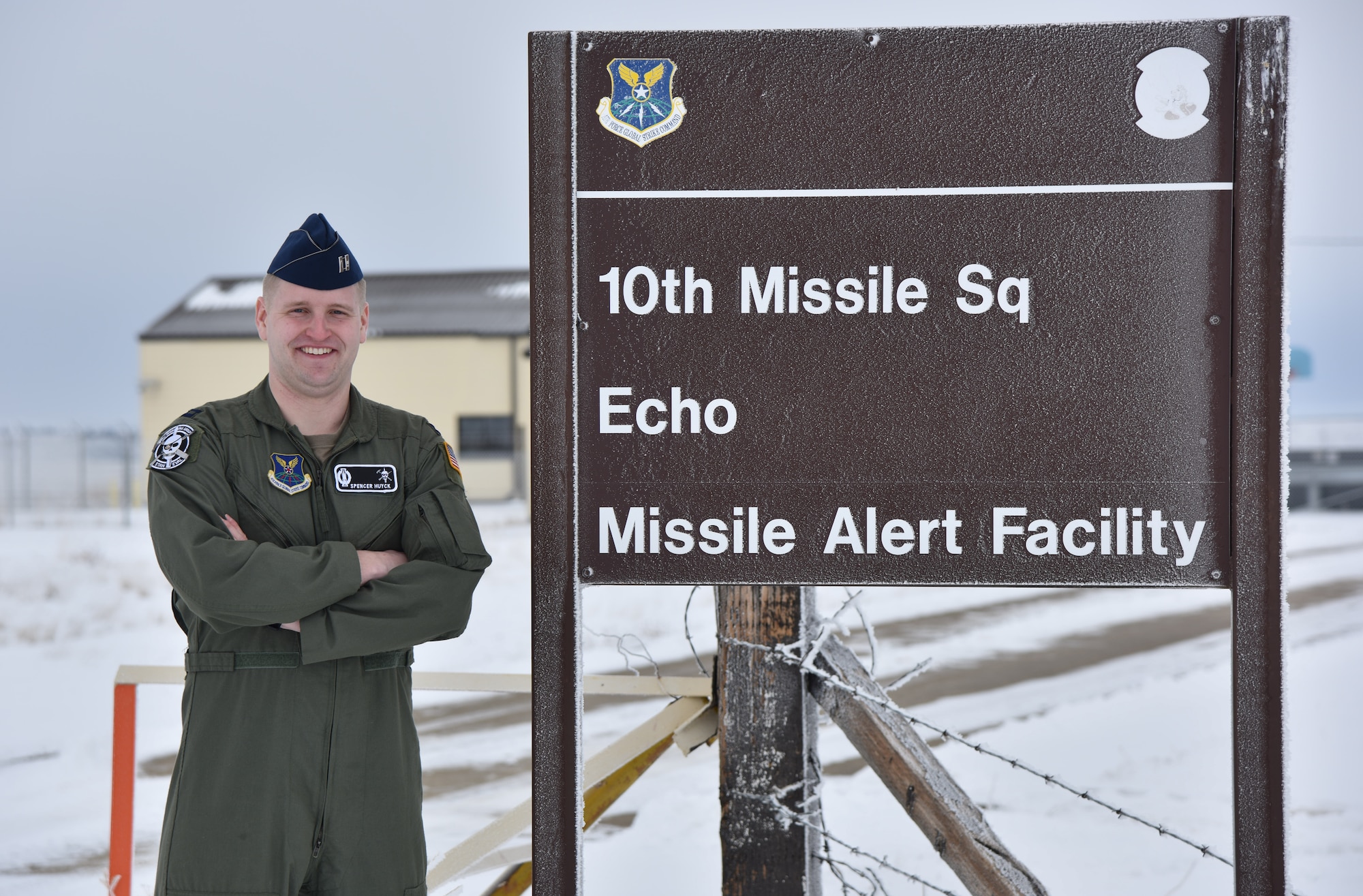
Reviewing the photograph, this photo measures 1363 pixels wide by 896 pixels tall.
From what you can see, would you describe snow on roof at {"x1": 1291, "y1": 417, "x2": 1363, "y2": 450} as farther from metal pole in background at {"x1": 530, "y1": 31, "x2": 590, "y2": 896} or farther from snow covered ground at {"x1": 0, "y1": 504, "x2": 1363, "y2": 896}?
metal pole in background at {"x1": 530, "y1": 31, "x2": 590, "y2": 896}

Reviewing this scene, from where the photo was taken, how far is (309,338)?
2266 millimetres

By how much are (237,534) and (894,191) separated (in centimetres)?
141

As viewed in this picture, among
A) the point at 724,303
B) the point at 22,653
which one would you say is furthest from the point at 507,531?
the point at 724,303

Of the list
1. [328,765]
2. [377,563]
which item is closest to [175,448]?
[377,563]

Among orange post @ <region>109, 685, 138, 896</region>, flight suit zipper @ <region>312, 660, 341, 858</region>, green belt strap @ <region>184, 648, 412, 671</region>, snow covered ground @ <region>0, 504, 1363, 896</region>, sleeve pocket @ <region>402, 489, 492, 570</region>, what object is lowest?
snow covered ground @ <region>0, 504, 1363, 896</region>

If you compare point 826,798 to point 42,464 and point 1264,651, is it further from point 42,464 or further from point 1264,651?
point 42,464

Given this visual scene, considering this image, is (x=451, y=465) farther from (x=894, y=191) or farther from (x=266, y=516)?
(x=894, y=191)

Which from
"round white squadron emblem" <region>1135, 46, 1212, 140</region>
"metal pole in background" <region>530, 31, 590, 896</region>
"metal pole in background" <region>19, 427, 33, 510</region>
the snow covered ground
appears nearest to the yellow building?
"metal pole in background" <region>19, 427, 33, 510</region>

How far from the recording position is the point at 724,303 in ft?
6.36

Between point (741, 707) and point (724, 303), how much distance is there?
A: 1.14 m

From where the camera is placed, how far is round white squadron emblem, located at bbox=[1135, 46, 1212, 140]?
6.20 ft

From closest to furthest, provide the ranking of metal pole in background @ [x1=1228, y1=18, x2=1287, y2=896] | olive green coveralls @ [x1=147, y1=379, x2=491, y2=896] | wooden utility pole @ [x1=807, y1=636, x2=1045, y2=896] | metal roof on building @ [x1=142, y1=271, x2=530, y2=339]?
metal pole in background @ [x1=1228, y1=18, x2=1287, y2=896] < olive green coveralls @ [x1=147, y1=379, x2=491, y2=896] < wooden utility pole @ [x1=807, y1=636, x2=1045, y2=896] < metal roof on building @ [x1=142, y1=271, x2=530, y2=339]

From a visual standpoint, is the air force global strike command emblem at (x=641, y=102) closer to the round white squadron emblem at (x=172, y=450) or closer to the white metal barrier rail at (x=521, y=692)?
the round white squadron emblem at (x=172, y=450)

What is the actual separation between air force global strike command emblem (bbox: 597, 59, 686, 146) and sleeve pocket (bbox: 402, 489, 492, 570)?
2.73 feet
